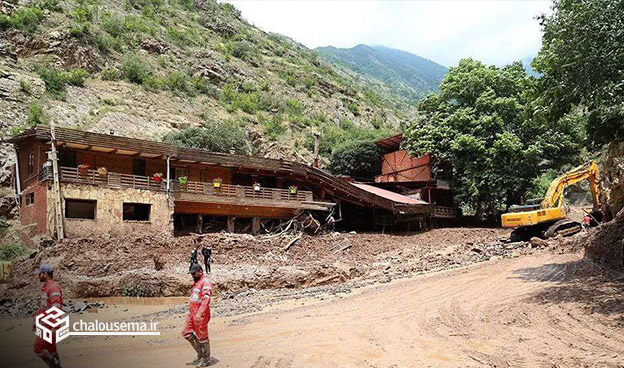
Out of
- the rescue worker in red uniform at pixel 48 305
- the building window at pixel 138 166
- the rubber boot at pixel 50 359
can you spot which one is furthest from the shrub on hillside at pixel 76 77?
the rubber boot at pixel 50 359

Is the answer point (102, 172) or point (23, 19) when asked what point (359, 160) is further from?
point (23, 19)

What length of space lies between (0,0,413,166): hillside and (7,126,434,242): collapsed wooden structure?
11.4 meters

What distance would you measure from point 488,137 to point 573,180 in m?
12.2

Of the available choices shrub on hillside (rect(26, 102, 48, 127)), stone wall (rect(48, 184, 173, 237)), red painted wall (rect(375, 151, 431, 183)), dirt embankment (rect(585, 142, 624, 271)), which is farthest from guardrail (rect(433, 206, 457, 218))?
shrub on hillside (rect(26, 102, 48, 127))

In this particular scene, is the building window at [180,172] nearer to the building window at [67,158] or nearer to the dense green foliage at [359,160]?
the building window at [67,158]

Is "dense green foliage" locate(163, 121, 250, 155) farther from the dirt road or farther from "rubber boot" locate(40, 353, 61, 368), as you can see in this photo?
"rubber boot" locate(40, 353, 61, 368)

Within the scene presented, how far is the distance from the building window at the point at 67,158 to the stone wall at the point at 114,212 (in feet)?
7.40

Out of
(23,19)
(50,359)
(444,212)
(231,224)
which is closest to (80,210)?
(231,224)

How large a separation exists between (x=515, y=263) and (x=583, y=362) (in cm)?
1016

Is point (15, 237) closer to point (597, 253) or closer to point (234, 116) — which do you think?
point (597, 253)

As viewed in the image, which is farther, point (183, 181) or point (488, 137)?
point (488, 137)

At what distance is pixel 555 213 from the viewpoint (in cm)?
2175

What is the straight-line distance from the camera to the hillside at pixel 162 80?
40438 mm

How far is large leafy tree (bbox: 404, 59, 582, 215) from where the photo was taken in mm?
33312
